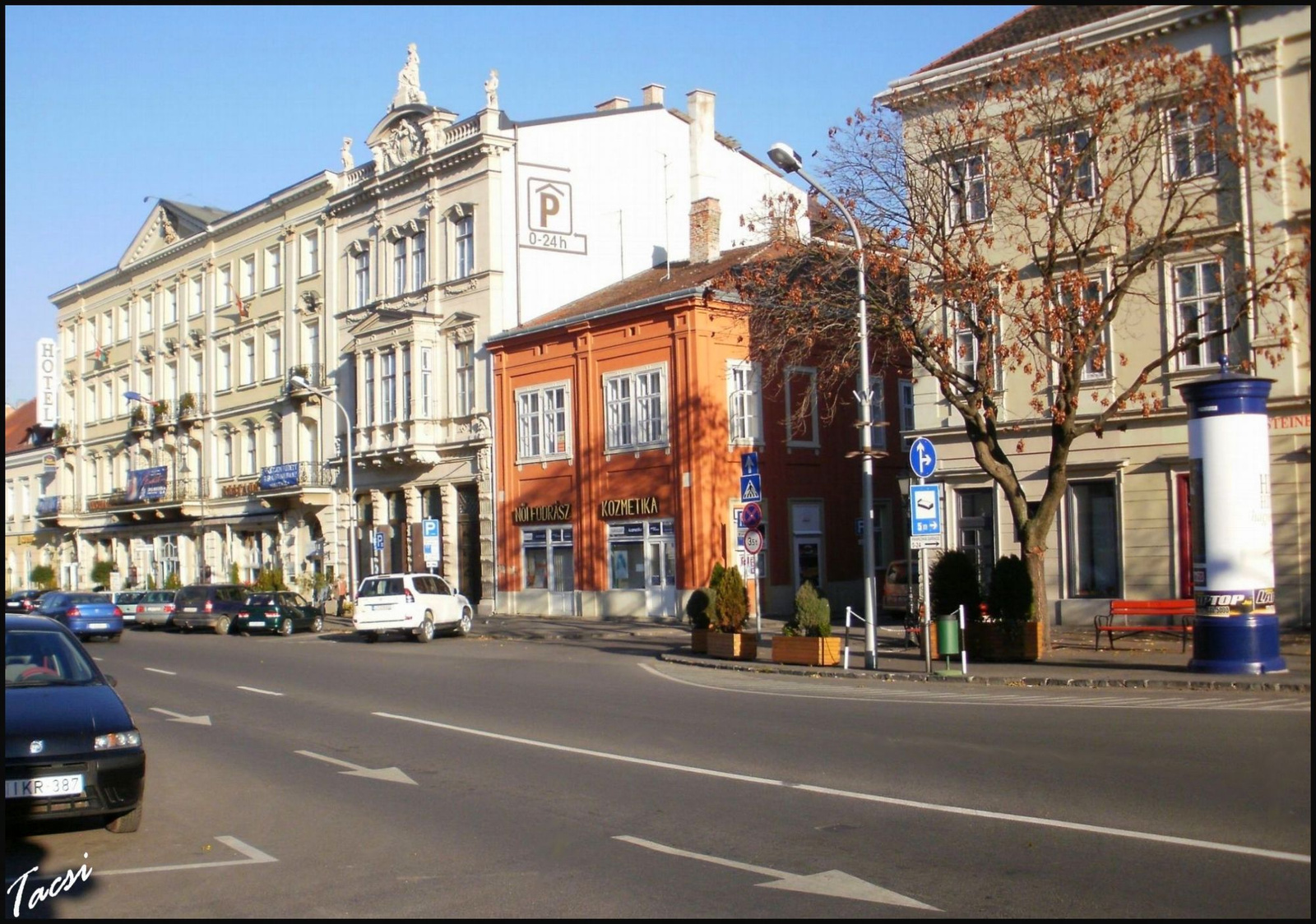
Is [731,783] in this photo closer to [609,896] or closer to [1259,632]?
[609,896]

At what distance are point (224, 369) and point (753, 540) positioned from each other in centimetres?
4108

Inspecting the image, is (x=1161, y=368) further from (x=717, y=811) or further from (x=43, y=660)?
(x=43, y=660)

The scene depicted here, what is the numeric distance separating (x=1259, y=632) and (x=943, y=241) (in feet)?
26.7

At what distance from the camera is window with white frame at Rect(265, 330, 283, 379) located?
54500 mm

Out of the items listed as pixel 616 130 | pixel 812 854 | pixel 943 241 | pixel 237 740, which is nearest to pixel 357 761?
pixel 237 740

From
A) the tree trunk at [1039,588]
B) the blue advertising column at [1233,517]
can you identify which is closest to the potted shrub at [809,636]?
the tree trunk at [1039,588]

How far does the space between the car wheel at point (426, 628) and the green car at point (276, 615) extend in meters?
7.98

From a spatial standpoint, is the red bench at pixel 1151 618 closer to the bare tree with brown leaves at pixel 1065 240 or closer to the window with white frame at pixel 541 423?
the bare tree with brown leaves at pixel 1065 240

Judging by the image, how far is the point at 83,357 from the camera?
240 feet

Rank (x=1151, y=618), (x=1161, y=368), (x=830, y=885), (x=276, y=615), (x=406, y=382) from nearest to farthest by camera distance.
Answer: (x=830, y=885) → (x=1161, y=368) → (x=1151, y=618) → (x=276, y=615) → (x=406, y=382)

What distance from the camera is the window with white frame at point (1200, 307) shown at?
19.2 metres

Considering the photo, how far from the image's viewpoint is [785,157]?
66.2 ft

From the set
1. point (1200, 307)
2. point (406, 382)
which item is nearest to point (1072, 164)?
point (1200, 307)

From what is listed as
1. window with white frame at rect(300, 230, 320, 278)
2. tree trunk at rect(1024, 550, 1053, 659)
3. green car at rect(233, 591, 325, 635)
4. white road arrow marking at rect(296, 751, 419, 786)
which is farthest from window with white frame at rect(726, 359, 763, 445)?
white road arrow marking at rect(296, 751, 419, 786)
